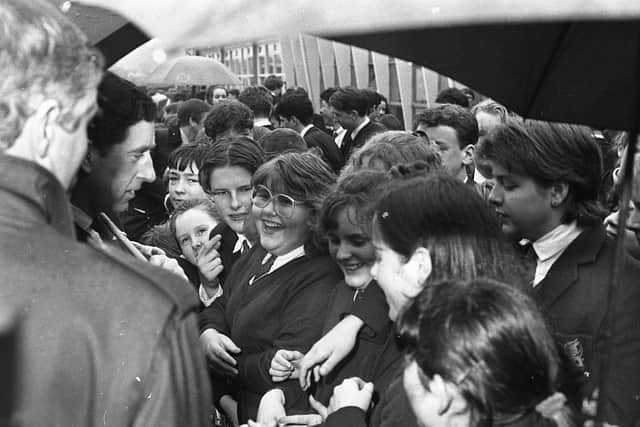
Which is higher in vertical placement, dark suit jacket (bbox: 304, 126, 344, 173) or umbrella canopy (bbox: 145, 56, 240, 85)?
dark suit jacket (bbox: 304, 126, 344, 173)

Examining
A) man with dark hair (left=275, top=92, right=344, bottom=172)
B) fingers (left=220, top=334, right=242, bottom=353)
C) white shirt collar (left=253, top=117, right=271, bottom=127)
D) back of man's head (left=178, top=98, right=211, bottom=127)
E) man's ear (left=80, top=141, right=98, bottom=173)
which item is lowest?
back of man's head (left=178, top=98, right=211, bottom=127)

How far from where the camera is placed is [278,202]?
3191 mm

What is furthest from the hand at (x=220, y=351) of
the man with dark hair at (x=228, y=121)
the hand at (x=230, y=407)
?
the man with dark hair at (x=228, y=121)

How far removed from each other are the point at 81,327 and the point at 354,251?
4.94 ft

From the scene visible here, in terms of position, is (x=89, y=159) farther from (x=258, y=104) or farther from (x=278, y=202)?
(x=258, y=104)

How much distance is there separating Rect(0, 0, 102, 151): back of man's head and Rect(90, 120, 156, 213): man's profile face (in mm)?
1017

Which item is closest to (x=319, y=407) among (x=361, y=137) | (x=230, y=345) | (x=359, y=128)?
(x=230, y=345)

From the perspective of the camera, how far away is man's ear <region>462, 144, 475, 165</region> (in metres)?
5.27

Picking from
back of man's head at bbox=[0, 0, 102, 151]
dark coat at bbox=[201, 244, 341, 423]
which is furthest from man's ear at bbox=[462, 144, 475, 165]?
back of man's head at bbox=[0, 0, 102, 151]

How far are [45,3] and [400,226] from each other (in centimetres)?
108

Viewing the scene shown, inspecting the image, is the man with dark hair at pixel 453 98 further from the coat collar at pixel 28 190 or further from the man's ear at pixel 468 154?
the coat collar at pixel 28 190

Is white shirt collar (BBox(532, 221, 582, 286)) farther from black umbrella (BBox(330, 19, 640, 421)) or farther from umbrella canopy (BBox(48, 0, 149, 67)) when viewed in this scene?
umbrella canopy (BBox(48, 0, 149, 67))

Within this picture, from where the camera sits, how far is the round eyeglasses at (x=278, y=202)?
3.16m

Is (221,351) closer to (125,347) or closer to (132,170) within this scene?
(132,170)
